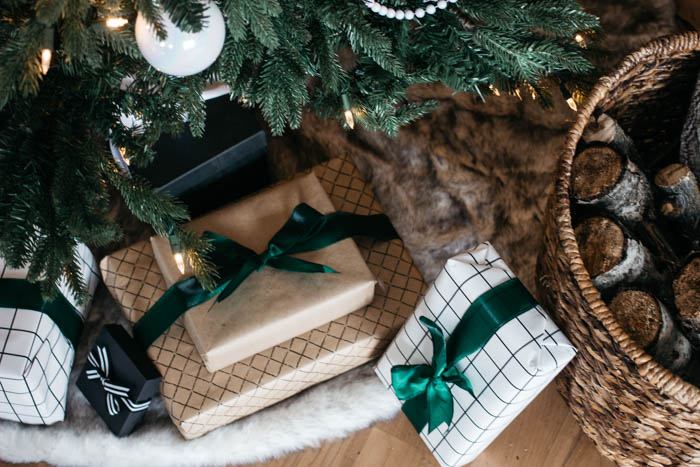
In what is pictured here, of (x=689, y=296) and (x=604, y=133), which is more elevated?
(x=604, y=133)

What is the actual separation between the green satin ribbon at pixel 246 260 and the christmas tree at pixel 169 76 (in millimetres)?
44

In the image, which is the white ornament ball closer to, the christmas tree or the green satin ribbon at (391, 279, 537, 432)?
the christmas tree

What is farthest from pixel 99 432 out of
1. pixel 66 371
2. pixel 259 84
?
pixel 259 84

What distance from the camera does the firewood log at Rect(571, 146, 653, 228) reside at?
768mm

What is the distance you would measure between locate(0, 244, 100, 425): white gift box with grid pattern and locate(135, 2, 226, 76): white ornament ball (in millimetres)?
405

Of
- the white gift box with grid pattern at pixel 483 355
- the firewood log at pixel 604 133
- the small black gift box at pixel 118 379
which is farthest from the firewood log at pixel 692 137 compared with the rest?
the small black gift box at pixel 118 379

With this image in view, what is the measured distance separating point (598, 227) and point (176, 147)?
649mm

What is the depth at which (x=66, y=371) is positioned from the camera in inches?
37.5

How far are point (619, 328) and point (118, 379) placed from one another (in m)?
0.70

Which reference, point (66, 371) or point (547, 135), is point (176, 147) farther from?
point (547, 135)

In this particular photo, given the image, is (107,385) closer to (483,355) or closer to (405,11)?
(483,355)

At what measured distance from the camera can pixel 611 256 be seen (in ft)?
2.44

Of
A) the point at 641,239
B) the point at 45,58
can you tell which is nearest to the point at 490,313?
the point at 641,239

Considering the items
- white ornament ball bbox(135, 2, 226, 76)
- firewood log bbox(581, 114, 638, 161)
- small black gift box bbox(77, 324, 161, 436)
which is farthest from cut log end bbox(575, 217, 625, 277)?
small black gift box bbox(77, 324, 161, 436)
